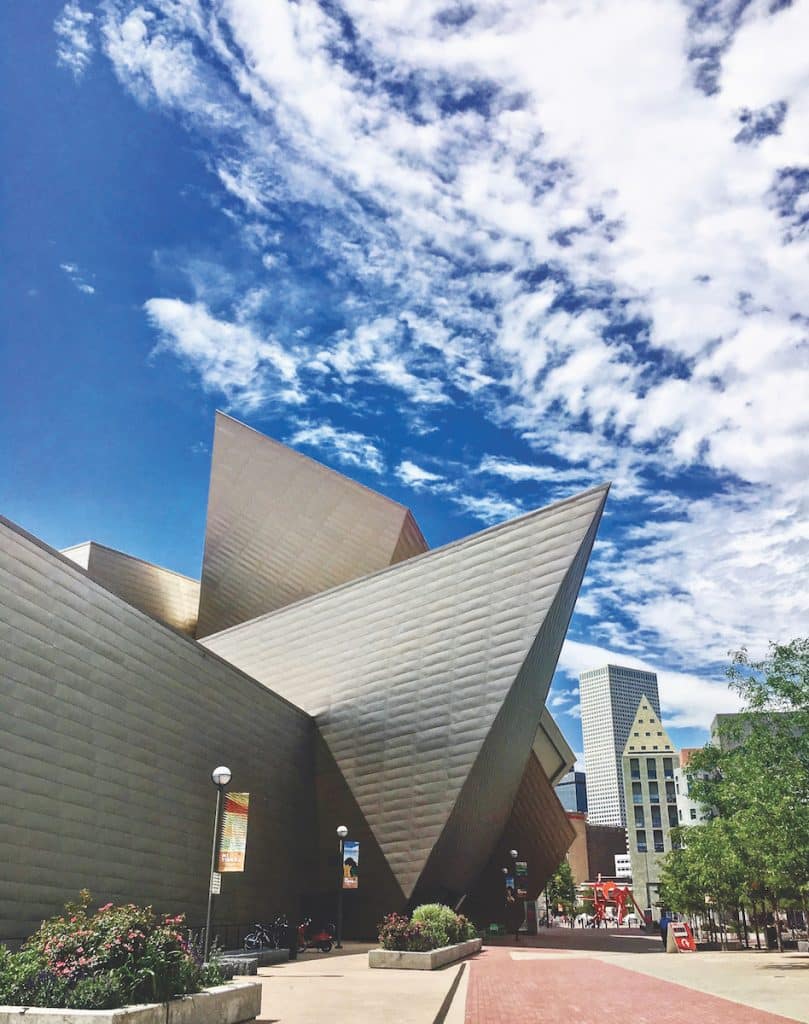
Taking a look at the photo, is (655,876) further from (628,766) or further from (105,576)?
(105,576)

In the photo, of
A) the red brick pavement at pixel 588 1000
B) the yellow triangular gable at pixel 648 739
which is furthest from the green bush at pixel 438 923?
the yellow triangular gable at pixel 648 739

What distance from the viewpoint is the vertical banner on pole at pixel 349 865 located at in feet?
82.5

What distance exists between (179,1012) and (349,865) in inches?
719

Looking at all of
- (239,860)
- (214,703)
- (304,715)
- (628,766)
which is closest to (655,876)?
(628,766)

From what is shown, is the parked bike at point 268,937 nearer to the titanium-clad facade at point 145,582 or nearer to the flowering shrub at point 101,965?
the flowering shrub at point 101,965

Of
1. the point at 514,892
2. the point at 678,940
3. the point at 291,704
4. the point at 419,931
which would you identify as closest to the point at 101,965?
the point at 419,931

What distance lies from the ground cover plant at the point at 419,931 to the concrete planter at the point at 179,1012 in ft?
30.4

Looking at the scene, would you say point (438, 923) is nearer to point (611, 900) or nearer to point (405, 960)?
point (405, 960)

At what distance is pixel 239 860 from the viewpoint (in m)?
15.7

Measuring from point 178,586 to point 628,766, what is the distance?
90077mm

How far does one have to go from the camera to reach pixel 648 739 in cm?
12250

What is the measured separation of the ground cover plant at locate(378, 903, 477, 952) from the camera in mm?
18469

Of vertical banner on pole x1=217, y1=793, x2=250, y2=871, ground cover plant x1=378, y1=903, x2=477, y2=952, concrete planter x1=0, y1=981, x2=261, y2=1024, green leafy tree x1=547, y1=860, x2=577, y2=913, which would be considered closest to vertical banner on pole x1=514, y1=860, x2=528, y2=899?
ground cover plant x1=378, y1=903, x2=477, y2=952

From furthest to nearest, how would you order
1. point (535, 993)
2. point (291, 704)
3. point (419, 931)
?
point (291, 704) < point (419, 931) < point (535, 993)
